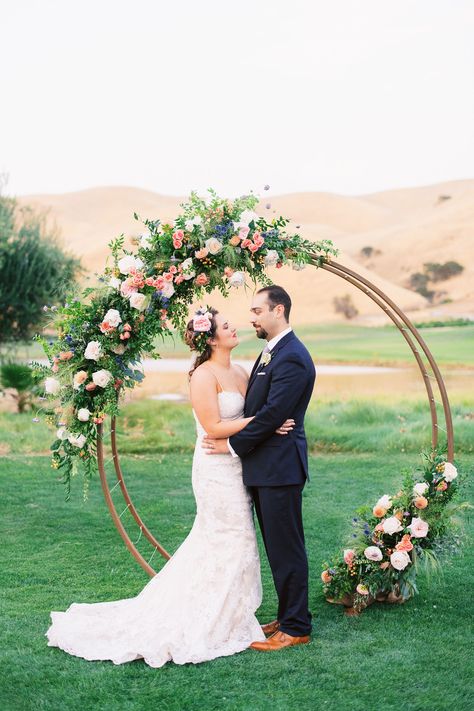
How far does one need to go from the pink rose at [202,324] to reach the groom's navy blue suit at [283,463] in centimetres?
41

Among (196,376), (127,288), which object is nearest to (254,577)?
(196,376)

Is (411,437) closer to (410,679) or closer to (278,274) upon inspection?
(278,274)

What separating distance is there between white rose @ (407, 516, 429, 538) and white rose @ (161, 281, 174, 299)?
7.43ft

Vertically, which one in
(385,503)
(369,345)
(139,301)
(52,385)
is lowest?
(385,503)

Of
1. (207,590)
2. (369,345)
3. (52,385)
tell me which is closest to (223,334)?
(52,385)

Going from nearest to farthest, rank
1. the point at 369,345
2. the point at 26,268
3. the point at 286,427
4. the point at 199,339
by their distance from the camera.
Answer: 1. the point at 286,427
2. the point at 199,339
3. the point at 369,345
4. the point at 26,268

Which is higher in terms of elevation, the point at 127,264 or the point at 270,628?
the point at 127,264

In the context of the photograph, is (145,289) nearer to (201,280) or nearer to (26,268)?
(201,280)

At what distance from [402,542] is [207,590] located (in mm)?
1393

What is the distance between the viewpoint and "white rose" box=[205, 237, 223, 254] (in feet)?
19.2

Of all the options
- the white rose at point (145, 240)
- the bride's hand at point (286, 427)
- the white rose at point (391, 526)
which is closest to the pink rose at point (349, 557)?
the white rose at point (391, 526)

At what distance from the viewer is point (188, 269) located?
5.99 m

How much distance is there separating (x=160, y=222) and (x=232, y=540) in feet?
7.15

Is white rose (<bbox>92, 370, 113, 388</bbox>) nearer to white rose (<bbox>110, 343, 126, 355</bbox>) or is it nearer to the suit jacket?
white rose (<bbox>110, 343, 126, 355</bbox>)
